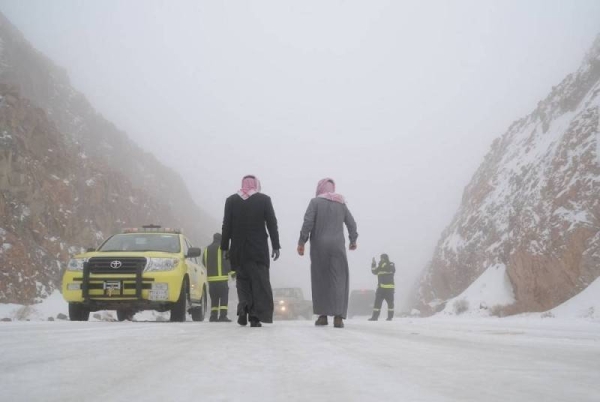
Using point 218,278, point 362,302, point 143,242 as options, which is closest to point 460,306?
point 362,302

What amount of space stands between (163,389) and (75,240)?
2558cm

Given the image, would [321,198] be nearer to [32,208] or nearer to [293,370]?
[293,370]

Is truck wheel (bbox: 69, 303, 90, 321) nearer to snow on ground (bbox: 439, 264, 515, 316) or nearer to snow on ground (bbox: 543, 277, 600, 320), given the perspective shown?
snow on ground (bbox: 543, 277, 600, 320)

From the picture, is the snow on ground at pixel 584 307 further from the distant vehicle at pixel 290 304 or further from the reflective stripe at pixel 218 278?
the distant vehicle at pixel 290 304

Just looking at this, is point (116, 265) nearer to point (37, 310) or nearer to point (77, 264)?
point (77, 264)

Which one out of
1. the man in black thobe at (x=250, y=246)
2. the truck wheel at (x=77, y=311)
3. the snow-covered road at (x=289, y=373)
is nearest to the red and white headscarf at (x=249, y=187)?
the man in black thobe at (x=250, y=246)

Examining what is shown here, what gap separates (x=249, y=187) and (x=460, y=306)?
12563mm

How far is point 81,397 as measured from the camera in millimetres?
1491

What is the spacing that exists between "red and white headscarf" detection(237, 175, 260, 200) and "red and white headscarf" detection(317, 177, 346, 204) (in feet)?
3.82

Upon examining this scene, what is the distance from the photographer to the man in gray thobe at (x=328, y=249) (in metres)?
7.69

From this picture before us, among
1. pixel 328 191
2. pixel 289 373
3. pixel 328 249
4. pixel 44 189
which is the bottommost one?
pixel 289 373

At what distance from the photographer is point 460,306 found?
17.7 metres

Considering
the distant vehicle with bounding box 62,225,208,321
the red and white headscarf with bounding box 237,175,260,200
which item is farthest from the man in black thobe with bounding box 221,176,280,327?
the distant vehicle with bounding box 62,225,208,321

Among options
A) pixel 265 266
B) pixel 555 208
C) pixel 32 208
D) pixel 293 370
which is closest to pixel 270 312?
pixel 265 266
